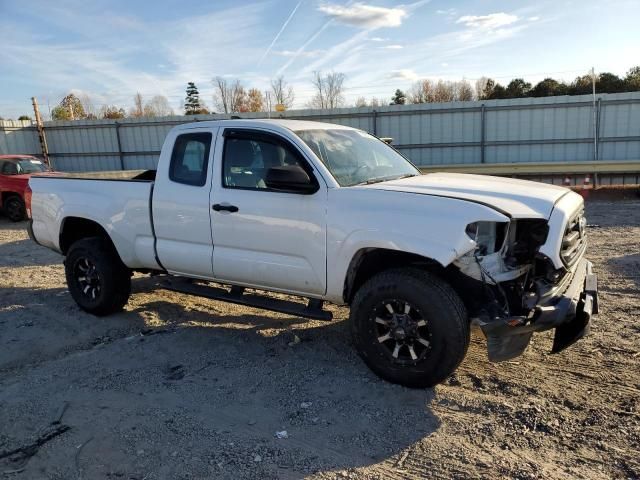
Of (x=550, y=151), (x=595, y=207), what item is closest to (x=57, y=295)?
(x=595, y=207)

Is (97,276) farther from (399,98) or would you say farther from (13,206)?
(399,98)

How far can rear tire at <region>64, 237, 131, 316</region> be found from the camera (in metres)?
5.59

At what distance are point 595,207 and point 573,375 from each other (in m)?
10.5

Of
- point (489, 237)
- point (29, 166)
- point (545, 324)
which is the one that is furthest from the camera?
point (29, 166)

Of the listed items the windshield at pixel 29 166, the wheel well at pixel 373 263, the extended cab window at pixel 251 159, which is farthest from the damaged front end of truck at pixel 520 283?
the windshield at pixel 29 166

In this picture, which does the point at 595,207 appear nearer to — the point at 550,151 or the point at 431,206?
the point at 550,151

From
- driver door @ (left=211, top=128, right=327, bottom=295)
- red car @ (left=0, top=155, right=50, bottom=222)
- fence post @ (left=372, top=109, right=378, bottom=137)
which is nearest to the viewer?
driver door @ (left=211, top=128, right=327, bottom=295)

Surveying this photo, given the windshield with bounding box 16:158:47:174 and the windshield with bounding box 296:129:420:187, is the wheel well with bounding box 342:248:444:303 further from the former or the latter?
the windshield with bounding box 16:158:47:174

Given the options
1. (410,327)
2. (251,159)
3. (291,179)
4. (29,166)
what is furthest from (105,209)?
(29,166)

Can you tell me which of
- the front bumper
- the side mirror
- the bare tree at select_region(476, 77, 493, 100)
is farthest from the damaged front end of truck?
the bare tree at select_region(476, 77, 493, 100)

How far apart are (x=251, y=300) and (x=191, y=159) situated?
1.52 metres

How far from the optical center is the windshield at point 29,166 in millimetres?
14023

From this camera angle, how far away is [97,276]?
569 centimetres

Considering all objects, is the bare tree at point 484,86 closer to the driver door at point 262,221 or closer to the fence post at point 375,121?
the fence post at point 375,121
